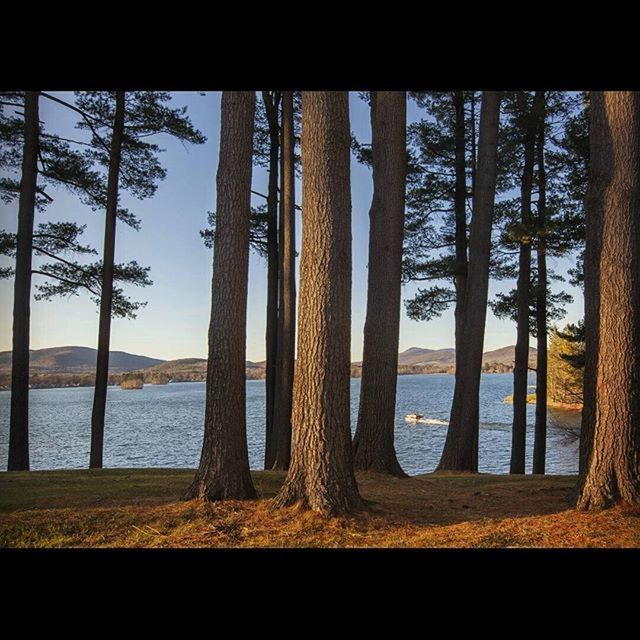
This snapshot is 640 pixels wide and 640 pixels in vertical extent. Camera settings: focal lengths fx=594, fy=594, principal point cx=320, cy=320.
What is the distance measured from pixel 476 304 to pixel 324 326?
473 cm

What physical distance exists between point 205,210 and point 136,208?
142 centimetres

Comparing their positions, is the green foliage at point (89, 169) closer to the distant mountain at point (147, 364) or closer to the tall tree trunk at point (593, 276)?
the distant mountain at point (147, 364)

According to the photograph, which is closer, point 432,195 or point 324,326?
point 324,326

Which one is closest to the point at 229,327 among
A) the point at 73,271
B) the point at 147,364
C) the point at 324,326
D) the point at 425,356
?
the point at 324,326

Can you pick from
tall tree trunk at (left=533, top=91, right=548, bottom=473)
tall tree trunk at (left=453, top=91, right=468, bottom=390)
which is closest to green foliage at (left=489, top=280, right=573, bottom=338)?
tall tree trunk at (left=533, top=91, right=548, bottom=473)

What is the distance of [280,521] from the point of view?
4.43 metres

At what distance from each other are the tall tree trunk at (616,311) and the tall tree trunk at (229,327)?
294 centimetres

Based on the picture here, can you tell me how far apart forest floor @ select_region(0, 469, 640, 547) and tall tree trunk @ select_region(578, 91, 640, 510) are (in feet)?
1.06

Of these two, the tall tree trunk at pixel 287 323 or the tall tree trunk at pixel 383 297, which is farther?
the tall tree trunk at pixel 287 323

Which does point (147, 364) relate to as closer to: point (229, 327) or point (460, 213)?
point (460, 213)

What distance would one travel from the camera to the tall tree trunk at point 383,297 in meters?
7.42

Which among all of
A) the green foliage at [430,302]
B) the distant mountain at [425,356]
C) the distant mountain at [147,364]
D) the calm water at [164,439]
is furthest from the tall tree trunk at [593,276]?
the distant mountain at [425,356]
